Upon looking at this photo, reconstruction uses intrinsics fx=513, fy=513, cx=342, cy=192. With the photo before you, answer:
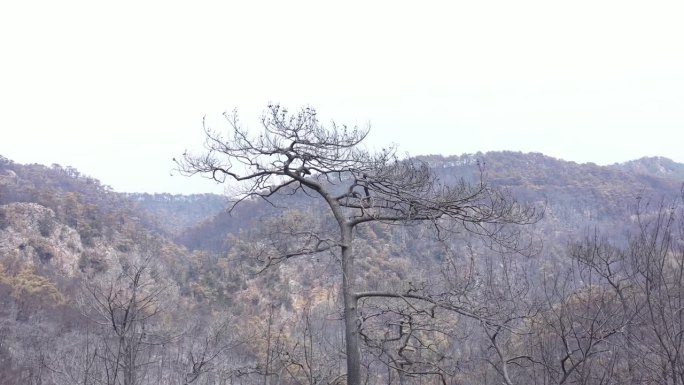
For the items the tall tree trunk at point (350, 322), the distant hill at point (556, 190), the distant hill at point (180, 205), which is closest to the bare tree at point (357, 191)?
the tall tree trunk at point (350, 322)

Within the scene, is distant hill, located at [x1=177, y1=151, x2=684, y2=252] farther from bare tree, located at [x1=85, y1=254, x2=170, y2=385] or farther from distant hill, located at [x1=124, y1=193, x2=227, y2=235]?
bare tree, located at [x1=85, y1=254, x2=170, y2=385]

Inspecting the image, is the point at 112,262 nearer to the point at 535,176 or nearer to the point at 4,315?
the point at 4,315

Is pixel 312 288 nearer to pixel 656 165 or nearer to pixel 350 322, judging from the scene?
pixel 350 322

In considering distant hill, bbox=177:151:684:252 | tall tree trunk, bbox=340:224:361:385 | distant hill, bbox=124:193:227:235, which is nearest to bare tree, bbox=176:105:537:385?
tall tree trunk, bbox=340:224:361:385

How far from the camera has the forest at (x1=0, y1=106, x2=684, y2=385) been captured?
484 centimetres

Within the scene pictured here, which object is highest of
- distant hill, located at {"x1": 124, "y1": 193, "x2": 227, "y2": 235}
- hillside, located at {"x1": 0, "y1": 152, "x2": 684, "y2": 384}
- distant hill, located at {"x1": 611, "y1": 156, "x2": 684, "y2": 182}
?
distant hill, located at {"x1": 611, "y1": 156, "x2": 684, "y2": 182}

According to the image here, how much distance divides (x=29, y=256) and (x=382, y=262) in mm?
23197

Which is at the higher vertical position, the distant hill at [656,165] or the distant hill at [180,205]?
the distant hill at [656,165]

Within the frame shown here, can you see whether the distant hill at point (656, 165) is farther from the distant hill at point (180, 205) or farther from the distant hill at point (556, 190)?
the distant hill at point (180, 205)

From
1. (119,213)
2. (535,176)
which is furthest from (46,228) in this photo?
(535,176)

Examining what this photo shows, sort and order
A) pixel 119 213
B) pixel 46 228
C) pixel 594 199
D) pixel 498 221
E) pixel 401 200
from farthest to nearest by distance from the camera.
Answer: pixel 594 199 → pixel 119 213 → pixel 46 228 → pixel 401 200 → pixel 498 221

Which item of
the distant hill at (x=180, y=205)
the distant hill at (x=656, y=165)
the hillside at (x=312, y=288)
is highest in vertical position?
the distant hill at (x=656, y=165)

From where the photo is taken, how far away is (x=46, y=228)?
35500mm

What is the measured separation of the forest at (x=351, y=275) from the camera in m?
4.84
